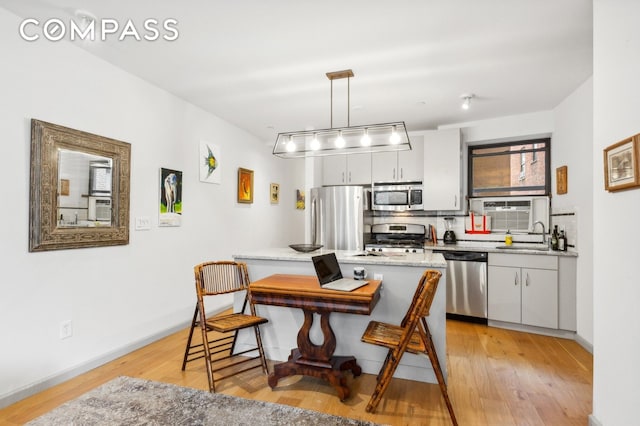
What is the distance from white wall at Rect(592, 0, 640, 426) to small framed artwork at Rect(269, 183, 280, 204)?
4.46m

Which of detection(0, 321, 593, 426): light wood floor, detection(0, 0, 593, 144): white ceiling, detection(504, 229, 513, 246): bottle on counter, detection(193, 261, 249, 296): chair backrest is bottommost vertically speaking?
detection(0, 321, 593, 426): light wood floor

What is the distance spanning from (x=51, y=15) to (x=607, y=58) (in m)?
3.48

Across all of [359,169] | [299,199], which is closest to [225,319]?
[359,169]

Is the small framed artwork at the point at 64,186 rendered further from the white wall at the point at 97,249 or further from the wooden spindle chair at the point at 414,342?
the wooden spindle chair at the point at 414,342

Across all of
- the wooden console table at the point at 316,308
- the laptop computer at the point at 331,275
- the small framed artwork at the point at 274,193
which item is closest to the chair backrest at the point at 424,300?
the wooden console table at the point at 316,308

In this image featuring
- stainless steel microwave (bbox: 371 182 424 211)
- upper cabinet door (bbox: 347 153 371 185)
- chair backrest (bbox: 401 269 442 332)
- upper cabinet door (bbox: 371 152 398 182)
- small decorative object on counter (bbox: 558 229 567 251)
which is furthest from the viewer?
upper cabinet door (bbox: 347 153 371 185)

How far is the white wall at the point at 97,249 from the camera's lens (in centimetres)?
221

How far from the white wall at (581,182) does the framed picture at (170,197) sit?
416cm

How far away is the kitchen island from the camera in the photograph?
8.34 ft

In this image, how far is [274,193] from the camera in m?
5.77

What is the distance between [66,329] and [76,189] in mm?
1085

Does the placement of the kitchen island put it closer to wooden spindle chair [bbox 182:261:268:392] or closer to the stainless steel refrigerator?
wooden spindle chair [bbox 182:261:268:392]

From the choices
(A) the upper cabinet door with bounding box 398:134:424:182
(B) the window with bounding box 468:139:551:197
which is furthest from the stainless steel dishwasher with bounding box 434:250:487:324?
(A) the upper cabinet door with bounding box 398:134:424:182

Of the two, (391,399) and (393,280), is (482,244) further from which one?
(391,399)
